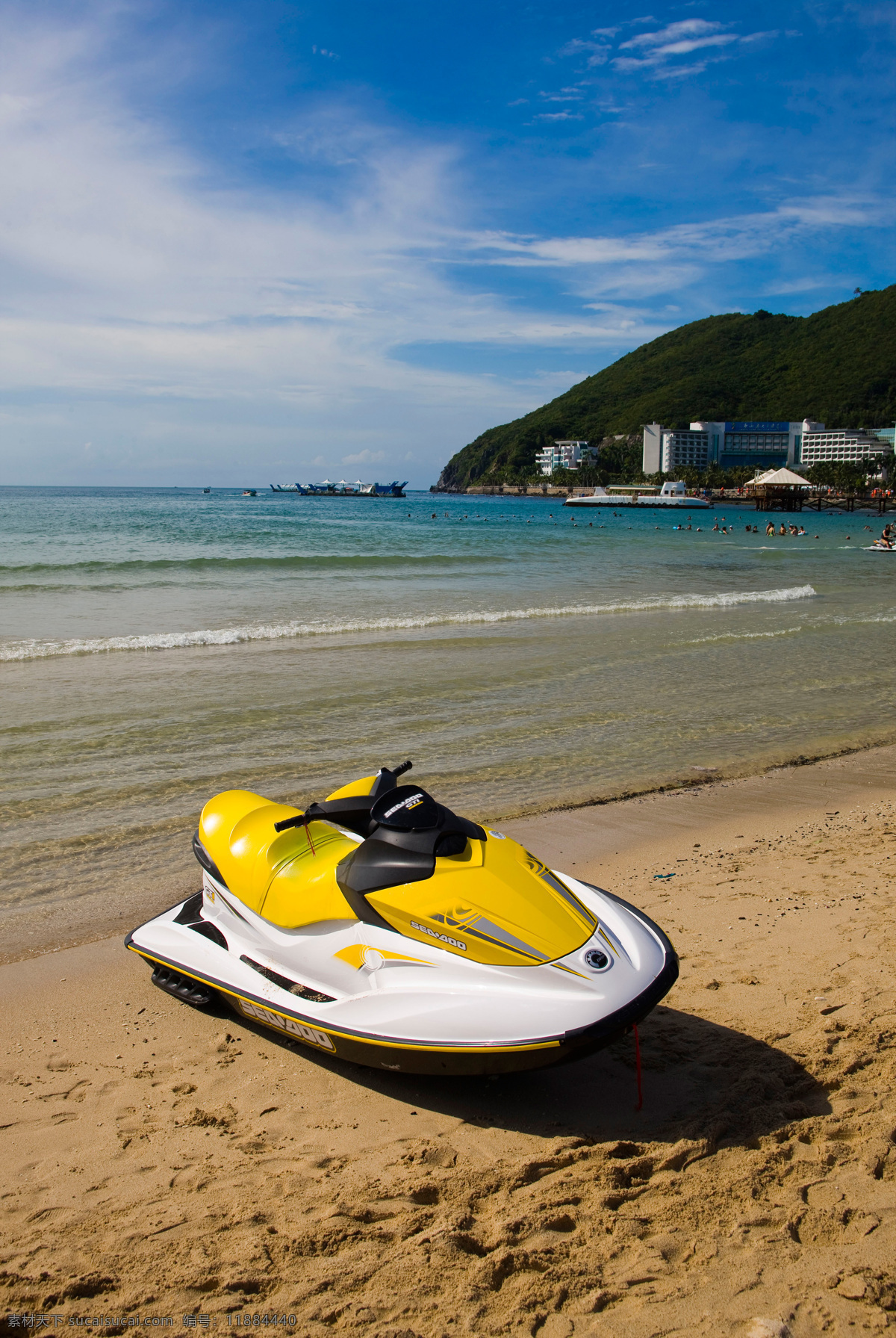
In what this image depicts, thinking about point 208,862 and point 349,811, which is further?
point 208,862

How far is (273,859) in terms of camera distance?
3570 millimetres

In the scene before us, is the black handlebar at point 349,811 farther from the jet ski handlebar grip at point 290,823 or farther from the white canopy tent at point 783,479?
the white canopy tent at point 783,479

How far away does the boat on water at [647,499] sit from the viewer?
335 ft

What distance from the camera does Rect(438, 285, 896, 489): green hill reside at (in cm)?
14425

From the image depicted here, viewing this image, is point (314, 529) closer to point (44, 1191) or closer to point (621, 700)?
point (621, 700)

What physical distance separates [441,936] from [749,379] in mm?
182612

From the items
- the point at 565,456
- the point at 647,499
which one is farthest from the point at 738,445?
the point at 647,499

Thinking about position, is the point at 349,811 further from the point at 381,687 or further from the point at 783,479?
the point at 783,479

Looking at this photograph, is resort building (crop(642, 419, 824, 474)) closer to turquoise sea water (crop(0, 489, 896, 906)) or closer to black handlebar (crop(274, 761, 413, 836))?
turquoise sea water (crop(0, 489, 896, 906))

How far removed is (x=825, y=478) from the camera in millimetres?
123188

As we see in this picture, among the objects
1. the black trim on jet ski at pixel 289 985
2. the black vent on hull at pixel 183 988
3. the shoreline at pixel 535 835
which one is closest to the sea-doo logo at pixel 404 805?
the black trim on jet ski at pixel 289 985

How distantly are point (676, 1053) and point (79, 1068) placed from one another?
2482 millimetres

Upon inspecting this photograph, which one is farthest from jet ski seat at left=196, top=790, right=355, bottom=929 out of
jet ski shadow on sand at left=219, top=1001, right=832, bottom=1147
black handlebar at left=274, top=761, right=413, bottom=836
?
jet ski shadow on sand at left=219, top=1001, right=832, bottom=1147

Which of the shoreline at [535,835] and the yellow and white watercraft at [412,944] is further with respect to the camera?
the shoreline at [535,835]
